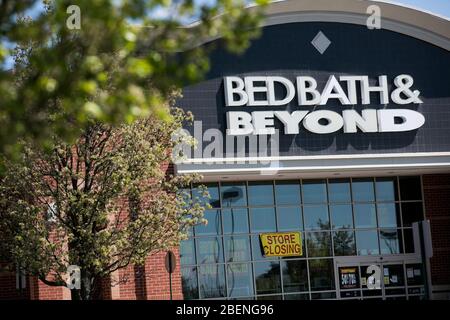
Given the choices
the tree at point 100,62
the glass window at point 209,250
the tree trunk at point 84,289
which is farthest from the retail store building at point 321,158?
the tree at point 100,62

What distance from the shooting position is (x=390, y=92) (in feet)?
85.8

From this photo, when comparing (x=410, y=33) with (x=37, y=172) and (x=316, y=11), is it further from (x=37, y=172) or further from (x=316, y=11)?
(x=37, y=172)

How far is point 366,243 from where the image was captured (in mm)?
27047

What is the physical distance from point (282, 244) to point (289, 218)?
2.82ft

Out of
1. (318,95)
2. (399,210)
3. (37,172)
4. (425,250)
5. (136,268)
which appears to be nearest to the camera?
Answer: (425,250)

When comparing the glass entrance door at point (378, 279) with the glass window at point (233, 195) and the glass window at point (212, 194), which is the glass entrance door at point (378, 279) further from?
the glass window at point (212, 194)

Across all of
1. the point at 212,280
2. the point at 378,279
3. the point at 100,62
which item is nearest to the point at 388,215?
the point at 378,279

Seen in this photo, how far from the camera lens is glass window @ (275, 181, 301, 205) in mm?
26406

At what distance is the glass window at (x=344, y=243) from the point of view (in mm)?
26781

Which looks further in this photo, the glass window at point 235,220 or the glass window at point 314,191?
the glass window at point 314,191

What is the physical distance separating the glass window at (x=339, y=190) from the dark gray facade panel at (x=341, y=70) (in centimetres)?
169

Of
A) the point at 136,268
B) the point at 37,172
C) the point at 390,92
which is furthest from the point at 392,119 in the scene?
the point at 37,172

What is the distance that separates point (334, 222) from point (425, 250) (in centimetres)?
1048

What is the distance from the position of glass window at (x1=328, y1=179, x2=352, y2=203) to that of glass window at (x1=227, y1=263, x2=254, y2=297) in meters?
3.61
